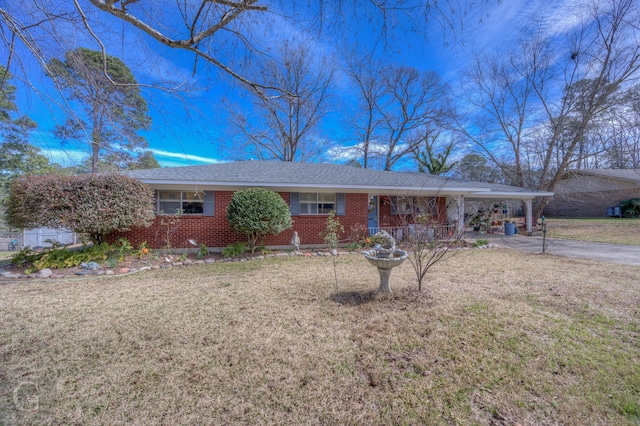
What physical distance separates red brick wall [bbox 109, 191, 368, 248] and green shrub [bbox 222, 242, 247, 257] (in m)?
0.70

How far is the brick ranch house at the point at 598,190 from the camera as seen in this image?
19.9 metres

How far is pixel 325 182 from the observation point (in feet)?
31.0

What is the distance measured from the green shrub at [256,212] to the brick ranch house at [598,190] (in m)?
23.1

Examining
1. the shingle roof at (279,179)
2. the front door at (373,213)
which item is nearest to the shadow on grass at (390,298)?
the shingle roof at (279,179)

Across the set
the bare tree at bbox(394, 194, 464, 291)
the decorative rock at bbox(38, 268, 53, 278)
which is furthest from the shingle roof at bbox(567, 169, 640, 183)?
the decorative rock at bbox(38, 268, 53, 278)

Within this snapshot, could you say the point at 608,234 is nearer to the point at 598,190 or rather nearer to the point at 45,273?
the point at 598,190

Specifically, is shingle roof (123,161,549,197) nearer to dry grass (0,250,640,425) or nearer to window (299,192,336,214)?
window (299,192,336,214)

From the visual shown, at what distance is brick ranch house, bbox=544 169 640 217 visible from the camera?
65.3 ft

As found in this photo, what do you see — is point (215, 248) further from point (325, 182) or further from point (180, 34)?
point (180, 34)

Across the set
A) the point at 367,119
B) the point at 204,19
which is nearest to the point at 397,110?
the point at 367,119

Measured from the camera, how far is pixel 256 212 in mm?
7879

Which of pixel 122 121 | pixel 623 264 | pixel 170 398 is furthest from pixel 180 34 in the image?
pixel 623 264

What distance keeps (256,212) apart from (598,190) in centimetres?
2893

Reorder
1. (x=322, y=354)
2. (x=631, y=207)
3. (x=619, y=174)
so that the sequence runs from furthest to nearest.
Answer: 1. (x=619, y=174)
2. (x=631, y=207)
3. (x=322, y=354)
